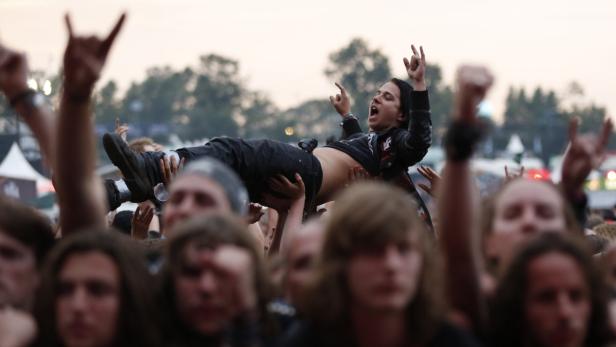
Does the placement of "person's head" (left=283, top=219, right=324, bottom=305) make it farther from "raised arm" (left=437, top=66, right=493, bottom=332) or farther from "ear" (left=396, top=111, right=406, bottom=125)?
"ear" (left=396, top=111, right=406, bottom=125)

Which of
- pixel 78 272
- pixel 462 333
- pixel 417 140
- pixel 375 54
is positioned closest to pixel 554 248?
pixel 462 333

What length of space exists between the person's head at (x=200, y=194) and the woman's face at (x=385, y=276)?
0.74m

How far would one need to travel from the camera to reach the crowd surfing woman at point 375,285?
3918mm

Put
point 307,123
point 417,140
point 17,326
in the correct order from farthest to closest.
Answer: point 307,123, point 417,140, point 17,326

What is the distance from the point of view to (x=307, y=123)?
155125mm

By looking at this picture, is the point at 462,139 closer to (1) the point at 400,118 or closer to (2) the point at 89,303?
(2) the point at 89,303

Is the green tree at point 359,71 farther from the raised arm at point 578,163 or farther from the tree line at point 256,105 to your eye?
the raised arm at point 578,163

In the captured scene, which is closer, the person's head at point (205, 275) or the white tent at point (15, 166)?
the person's head at point (205, 275)

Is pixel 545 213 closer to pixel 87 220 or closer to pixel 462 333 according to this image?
pixel 462 333

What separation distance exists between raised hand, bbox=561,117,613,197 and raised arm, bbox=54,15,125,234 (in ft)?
4.90

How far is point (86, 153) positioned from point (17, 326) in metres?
0.54

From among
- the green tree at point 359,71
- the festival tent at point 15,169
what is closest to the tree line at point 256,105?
the green tree at point 359,71

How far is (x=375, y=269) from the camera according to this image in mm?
3920

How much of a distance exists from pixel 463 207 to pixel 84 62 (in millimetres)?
1148
